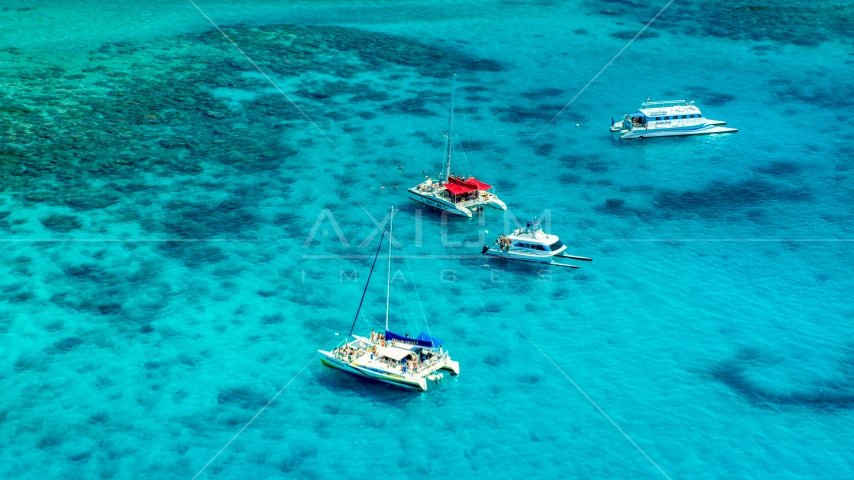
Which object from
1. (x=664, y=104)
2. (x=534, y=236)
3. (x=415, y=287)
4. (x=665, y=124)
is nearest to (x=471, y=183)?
(x=534, y=236)

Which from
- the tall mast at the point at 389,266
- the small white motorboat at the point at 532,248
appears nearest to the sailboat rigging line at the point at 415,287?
the tall mast at the point at 389,266

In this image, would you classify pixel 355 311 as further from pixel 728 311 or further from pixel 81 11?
pixel 81 11

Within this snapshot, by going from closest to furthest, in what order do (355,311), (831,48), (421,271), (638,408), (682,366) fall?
(638,408)
(682,366)
(355,311)
(421,271)
(831,48)

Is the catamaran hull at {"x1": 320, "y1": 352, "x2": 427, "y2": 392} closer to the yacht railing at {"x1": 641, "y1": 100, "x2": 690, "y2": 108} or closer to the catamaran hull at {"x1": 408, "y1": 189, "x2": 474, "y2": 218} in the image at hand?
the catamaran hull at {"x1": 408, "y1": 189, "x2": 474, "y2": 218}

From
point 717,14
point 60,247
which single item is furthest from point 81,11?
point 717,14

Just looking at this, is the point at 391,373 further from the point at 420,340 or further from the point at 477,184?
the point at 477,184
